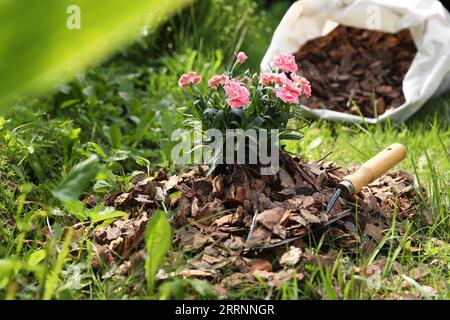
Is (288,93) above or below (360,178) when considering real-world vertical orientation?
above

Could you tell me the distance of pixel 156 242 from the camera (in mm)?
1271

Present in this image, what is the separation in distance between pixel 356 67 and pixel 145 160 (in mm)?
1845

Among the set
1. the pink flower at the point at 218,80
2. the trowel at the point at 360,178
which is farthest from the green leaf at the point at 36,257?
the pink flower at the point at 218,80

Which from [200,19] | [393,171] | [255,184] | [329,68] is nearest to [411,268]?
[255,184]

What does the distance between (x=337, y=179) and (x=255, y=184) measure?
32 cm

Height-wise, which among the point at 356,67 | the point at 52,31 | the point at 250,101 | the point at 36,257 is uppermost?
the point at 52,31

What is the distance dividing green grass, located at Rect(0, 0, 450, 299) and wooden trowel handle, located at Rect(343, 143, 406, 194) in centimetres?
8

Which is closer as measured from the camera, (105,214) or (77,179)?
(77,179)

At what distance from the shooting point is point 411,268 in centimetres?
154

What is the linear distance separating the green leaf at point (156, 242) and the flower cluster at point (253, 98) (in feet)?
1.33

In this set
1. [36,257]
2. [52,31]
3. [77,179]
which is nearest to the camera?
[52,31]

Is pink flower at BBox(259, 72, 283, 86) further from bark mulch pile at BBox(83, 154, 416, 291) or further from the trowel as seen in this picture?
the trowel

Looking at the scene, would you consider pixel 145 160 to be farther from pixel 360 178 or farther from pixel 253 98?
pixel 360 178

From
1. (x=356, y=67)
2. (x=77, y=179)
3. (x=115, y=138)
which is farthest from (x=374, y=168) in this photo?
(x=356, y=67)
